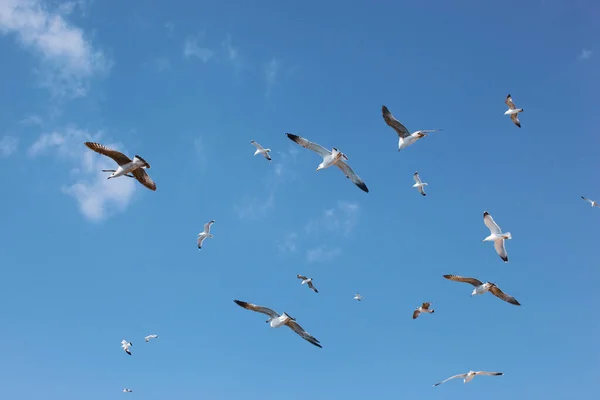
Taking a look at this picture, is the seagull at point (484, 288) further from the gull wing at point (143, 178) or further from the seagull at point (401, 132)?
the gull wing at point (143, 178)

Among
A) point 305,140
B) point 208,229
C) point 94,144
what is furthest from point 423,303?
point 94,144

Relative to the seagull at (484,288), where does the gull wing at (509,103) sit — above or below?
above

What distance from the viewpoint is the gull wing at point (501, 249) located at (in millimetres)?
26438

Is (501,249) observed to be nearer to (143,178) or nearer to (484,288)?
(484,288)

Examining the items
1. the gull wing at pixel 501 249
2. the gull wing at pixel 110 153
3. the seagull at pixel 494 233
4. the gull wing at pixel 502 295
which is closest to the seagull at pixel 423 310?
the gull wing at pixel 501 249

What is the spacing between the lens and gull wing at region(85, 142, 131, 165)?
1945 centimetres

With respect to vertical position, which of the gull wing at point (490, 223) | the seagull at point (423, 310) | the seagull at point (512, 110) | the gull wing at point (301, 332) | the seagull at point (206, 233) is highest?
the seagull at point (512, 110)

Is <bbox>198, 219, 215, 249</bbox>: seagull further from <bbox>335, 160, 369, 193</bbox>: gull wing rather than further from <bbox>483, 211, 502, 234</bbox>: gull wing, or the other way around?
<bbox>483, 211, 502, 234</bbox>: gull wing

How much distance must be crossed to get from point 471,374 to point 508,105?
48.0ft

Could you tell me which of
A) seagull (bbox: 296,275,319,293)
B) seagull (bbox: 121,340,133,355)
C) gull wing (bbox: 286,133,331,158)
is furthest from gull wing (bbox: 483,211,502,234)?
seagull (bbox: 121,340,133,355)

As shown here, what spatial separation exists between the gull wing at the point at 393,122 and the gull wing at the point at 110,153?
10.4 m

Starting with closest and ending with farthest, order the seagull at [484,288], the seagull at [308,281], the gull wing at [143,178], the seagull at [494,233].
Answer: the gull wing at [143,178]
the seagull at [484,288]
the seagull at [494,233]
the seagull at [308,281]

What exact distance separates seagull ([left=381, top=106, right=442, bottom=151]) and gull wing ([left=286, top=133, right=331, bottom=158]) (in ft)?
9.62

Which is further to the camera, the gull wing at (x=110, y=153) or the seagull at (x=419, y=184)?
the seagull at (x=419, y=184)
